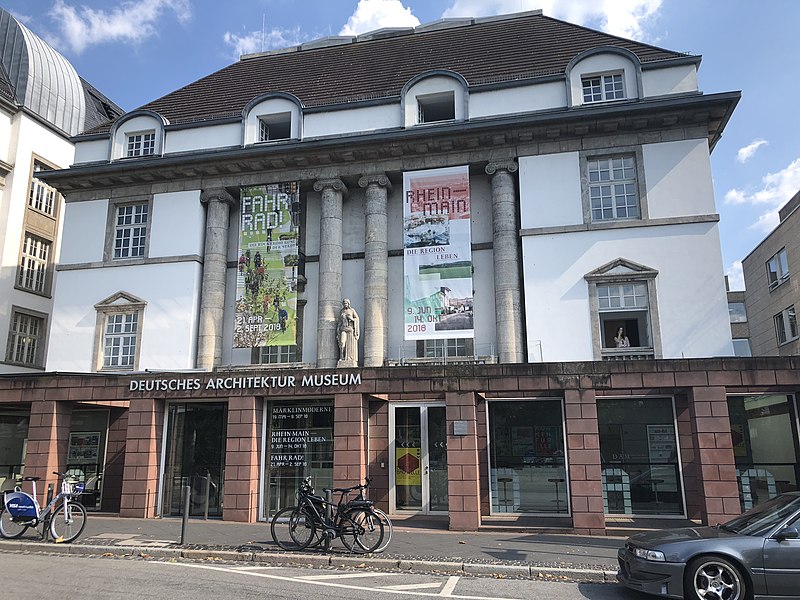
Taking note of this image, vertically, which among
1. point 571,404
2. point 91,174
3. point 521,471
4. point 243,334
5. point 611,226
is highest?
point 91,174

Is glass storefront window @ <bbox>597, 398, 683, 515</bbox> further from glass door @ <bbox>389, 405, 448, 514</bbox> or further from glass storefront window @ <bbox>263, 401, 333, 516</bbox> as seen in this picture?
glass storefront window @ <bbox>263, 401, 333, 516</bbox>

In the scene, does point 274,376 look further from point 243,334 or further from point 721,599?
point 721,599

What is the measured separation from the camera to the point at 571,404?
14633mm

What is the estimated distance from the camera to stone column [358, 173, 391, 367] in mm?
21250

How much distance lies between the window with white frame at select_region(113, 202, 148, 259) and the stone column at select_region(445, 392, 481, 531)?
14778 millimetres

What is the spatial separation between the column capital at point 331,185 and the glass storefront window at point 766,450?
566 inches

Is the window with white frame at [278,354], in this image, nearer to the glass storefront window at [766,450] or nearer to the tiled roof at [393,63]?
the tiled roof at [393,63]

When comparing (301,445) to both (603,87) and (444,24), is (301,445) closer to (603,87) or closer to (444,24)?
(603,87)

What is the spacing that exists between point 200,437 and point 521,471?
29.2 ft

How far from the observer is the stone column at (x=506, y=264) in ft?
66.2

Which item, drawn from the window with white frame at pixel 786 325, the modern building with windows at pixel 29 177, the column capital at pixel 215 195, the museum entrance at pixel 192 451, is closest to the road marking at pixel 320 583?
the museum entrance at pixel 192 451

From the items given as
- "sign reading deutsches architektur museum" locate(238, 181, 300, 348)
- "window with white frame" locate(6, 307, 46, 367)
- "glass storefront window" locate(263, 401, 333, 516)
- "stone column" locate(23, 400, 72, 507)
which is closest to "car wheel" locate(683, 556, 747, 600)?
"glass storefront window" locate(263, 401, 333, 516)

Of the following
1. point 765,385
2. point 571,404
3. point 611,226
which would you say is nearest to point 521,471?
point 571,404

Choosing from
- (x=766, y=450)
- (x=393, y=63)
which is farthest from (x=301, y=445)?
(x=393, y=63)
